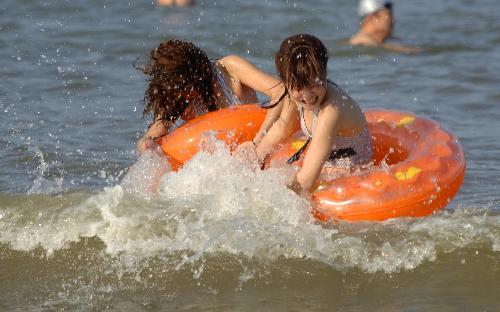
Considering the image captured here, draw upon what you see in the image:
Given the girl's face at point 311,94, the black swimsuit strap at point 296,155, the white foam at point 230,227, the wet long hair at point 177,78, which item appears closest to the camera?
the girl's face at point 311,94

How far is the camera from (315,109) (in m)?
5.33

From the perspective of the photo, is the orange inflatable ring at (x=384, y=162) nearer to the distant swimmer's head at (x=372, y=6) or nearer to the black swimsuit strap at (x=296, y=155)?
the black swimsuit strap at (x=296, y=155)

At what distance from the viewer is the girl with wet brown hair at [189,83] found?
20.5 ft

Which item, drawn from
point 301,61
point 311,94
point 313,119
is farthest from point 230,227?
point 301,61

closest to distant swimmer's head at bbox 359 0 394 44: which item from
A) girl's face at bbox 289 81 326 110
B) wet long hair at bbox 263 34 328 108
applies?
girl's face at bbox 289 81 326 110

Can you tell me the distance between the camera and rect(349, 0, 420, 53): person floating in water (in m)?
11.8

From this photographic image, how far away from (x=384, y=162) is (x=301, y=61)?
1.15m

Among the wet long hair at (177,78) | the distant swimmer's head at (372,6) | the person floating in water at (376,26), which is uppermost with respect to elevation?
the wet long hair at (177,78)

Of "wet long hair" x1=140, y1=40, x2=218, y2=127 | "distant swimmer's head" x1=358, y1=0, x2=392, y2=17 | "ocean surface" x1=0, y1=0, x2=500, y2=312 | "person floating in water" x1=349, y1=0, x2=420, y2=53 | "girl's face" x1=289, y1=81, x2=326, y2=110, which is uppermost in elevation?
"girl's face" x1=289, y1=81, x2=326, y2=110

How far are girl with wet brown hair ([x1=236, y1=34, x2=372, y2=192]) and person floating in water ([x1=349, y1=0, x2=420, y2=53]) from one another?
240 inches

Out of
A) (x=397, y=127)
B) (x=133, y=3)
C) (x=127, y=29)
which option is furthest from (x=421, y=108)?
(x=133, y=3)

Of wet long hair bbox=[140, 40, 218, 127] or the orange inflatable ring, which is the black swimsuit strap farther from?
wet long hair bbox=[140, 40, 218, 127]

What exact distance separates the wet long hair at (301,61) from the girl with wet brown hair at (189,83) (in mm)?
1050

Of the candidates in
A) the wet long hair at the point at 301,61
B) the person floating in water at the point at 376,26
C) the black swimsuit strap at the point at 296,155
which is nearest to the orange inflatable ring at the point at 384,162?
the black swimsuit strap at the point at 296,155
